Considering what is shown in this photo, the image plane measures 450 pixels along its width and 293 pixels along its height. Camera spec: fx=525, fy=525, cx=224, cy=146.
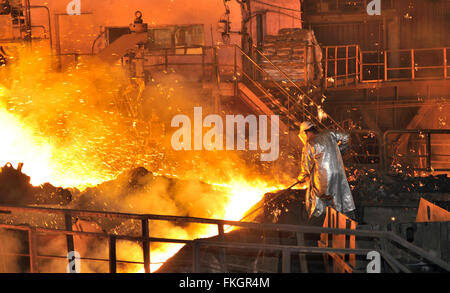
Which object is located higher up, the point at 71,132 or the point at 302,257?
the point at 71,132

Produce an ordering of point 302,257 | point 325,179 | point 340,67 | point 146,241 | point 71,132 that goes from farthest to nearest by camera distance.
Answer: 1. point 340,67
2. point 71,132
3. point 325,179
4. point 302,257
5. point 146,241

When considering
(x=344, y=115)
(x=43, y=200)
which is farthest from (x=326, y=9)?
(x=43, y=200)

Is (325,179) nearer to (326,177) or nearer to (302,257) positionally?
(326,177)

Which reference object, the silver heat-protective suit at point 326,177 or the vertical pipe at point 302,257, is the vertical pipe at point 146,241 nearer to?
the vertical pipe at point 302,257

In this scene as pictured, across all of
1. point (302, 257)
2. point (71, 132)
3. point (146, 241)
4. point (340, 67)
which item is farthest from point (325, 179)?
point (340, 67)

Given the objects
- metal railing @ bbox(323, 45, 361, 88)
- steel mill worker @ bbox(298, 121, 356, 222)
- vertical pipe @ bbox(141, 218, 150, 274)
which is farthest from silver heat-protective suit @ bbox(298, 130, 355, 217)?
metal railing @ bbox(323, 45, 361, 88)

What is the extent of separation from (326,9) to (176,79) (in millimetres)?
8008

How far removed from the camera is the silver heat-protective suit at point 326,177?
743cm

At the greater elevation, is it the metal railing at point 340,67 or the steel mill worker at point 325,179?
the metal railing at point 340,67

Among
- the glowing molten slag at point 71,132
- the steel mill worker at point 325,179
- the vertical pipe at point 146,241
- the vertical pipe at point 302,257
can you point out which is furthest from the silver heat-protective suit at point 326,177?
the glowing molten slag at point 71,132

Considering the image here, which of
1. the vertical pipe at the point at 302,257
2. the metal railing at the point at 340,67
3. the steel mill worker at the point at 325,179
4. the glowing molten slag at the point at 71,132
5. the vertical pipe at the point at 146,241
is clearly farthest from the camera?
the metal railing at the point at 340,67

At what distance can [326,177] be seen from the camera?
24.4 feet

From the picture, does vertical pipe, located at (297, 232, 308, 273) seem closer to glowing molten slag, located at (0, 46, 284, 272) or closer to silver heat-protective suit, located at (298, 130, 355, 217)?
silver heat-protective suit, located at (298, 130, 355, 217)

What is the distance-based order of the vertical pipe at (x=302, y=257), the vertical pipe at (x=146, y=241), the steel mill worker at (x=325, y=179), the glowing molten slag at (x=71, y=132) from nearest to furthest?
the vertical pipe at (x=302, y=257)
the vertical pipe at (x=146, y=241)
the steel mill worker at (x=325, y=179)
the glowing molten slag at (x=71, y=132)
